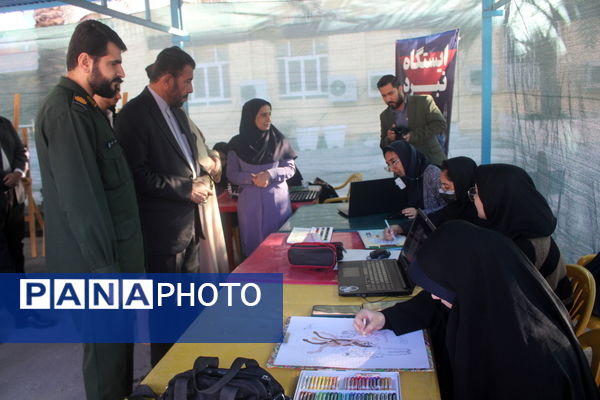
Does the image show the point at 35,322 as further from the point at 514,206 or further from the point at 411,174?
the point at 514,206

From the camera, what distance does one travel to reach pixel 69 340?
3127mm

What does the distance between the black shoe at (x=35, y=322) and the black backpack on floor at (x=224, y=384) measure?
262 cm

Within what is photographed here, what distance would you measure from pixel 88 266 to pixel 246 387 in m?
1.14

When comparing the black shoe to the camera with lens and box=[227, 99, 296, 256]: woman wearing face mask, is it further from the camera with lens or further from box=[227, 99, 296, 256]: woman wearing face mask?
the camera with lens

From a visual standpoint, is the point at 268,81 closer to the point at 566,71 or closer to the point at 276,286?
the point at 566,71

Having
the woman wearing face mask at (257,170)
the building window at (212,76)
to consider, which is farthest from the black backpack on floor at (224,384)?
the building window at (212,76)

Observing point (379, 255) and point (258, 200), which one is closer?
point (379, 255)

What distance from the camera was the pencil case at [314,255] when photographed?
2010 mm

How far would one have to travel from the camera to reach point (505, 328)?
3.59 ft

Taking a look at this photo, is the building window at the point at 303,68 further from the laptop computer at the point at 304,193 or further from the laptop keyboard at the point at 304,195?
the laptop keyboard at the point at 304,195

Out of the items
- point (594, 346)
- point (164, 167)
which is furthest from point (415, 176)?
point (594, 346)

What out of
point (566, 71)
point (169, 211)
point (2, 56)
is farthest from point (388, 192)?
point (2, 56)

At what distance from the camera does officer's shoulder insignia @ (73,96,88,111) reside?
185cm

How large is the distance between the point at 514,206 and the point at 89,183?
4.88 feet
